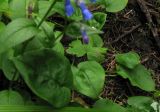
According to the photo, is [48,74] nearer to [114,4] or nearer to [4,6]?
[4,6]

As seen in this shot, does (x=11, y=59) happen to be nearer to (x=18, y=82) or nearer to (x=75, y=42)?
(x=18, y=82)

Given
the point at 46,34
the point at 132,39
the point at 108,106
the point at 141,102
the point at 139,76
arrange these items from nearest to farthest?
the point at 46,34 → the point at 108,106 → the point at 141,102 → the point at 139,76 → the point at 132,39

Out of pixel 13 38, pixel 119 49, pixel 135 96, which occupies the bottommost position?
pixel 135 96

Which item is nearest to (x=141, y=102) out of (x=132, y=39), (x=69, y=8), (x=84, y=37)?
(x=132, y=39)

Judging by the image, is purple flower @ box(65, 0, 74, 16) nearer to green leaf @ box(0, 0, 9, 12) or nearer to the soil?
green leaf @ box(0, 0, 9, 12)

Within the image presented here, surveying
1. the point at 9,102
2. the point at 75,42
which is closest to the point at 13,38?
the point at 9,102

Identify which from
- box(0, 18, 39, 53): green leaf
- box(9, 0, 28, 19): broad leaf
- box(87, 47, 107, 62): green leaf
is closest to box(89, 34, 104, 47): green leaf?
box(87, 47, 107, 62): green leaf

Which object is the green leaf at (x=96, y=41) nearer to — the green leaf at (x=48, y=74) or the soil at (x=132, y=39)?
the soil at (x=132, y=39)
